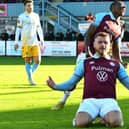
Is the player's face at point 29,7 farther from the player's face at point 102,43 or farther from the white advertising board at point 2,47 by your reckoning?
the white advertising board at point 2,47

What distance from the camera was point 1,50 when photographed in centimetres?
4191

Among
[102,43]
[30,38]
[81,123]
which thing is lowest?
[81,123]

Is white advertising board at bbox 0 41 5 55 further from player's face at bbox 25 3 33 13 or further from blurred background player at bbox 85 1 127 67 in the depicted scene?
blurred background player at bbox 85 1 127 67

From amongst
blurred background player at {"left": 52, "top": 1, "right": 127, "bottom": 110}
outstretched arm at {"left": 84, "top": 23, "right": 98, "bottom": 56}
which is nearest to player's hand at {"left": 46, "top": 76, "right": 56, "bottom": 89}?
blurred background player at {"left": 52, "top": 1, "right": 127, "bottom": 110}

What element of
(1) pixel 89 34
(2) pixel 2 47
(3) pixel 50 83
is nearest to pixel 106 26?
(1) pixel 89 34

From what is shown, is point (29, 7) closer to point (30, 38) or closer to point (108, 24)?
point (30, 38)

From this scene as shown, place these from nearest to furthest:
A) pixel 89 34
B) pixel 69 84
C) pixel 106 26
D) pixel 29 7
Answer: pixel 69 84, pixel 89 34, pixel 106 26, pixel 29 7

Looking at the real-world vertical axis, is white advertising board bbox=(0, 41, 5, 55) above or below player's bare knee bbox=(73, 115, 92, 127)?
below

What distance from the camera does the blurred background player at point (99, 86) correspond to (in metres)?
8.89

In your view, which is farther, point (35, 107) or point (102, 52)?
point (35, 107)

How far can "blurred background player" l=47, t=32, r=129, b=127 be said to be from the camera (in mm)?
8891

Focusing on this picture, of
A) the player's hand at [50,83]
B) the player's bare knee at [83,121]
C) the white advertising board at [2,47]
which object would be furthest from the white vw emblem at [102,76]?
the white advertising board at [2,47]

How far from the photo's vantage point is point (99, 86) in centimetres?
904

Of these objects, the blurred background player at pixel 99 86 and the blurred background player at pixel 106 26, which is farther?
the blurred background player at pixel 106 26
